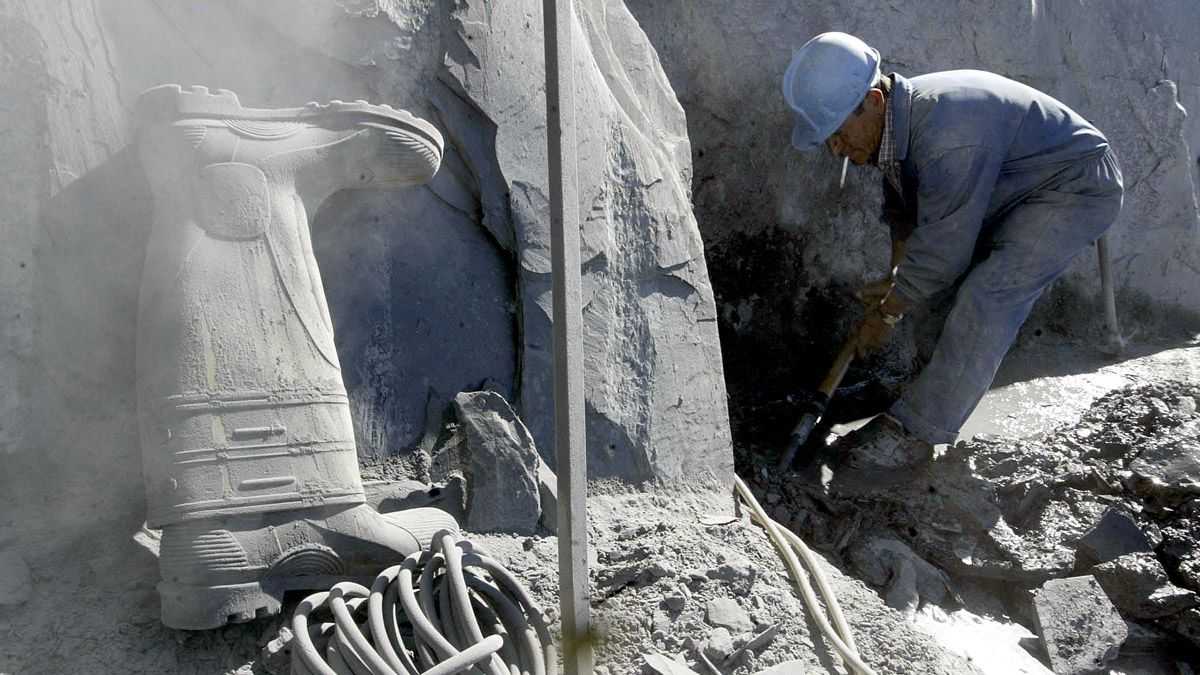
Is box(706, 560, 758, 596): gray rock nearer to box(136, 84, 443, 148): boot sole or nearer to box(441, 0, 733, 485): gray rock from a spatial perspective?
box(441, 0, 733, 485): gray rock

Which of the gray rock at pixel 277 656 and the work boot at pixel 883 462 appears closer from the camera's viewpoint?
the gray rock at pixel 277 656

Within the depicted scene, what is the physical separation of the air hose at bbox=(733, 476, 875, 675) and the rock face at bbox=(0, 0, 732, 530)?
0.90 feet

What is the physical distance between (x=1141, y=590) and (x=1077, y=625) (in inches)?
15.0

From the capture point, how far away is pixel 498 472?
237 cm

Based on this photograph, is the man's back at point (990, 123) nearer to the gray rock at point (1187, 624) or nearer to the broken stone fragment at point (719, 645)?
the gray rock at point (1187, 624)

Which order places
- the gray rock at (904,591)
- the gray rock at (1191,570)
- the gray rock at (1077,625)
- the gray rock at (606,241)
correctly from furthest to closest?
the gray rock at (1191,570) → the gray rock at (904,591) → the gray rock at (1077,625) → the gray rock at (606,241)

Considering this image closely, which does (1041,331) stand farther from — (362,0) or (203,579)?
(203,579)

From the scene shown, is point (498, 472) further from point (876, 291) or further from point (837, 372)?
point (876, 291)

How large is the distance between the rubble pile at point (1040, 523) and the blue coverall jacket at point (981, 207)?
25cm

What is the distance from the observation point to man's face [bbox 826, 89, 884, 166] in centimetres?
335

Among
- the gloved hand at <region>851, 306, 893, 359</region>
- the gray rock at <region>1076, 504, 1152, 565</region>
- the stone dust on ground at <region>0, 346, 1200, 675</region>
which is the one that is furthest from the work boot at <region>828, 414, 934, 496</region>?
the gray rock at <region>1076, 504, 1152, 565</region>

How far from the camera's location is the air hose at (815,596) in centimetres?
222

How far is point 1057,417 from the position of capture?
13.0 ft

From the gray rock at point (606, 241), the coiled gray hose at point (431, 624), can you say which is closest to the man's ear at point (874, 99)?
the gray rock at point (606, 241)
